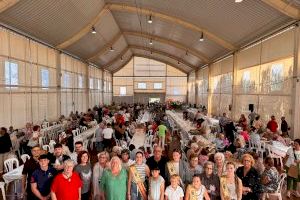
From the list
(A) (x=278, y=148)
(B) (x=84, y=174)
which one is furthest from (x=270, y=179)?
(A) (x=278, y=148)

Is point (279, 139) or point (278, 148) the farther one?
point (279, 139)

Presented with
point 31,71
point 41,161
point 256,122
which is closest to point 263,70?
point 256,122

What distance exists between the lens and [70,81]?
75.5 feet

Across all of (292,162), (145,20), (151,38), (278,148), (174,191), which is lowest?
(278,148)

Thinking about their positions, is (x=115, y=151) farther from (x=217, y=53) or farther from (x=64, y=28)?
(x=217, y=53)

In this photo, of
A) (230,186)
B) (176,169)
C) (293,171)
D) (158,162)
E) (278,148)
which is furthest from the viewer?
(278,148)

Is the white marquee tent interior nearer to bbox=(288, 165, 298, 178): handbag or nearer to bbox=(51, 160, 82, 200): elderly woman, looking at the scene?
bbox=(288, 165, 298, 178): handbag

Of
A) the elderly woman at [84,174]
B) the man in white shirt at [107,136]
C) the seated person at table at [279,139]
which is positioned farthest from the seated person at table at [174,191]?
the seated person at table at [279,139]

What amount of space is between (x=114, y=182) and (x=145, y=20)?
730 inches

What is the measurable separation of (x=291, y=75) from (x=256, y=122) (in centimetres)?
314

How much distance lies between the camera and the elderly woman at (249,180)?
5023 millimetres

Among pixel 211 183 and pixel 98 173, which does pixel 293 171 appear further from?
pixel 98 173

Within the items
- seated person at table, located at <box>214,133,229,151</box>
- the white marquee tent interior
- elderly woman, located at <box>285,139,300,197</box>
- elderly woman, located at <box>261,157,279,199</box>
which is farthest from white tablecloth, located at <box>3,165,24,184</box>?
elderly woman, located at <box>285,139,300,197</box>

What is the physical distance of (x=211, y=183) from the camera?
16.2ft
